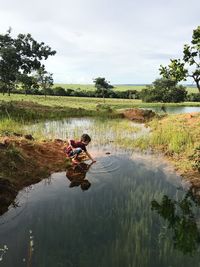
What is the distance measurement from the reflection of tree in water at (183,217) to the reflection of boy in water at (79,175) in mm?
2557

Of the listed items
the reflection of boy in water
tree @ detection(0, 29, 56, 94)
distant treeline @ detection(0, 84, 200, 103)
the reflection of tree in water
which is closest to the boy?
the reflection of boy in water

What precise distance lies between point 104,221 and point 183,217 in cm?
224

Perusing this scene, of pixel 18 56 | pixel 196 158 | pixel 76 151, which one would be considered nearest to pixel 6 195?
pixel 76 151

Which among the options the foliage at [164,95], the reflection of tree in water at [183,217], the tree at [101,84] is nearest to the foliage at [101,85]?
the tree at [101,84]

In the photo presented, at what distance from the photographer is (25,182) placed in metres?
10.9

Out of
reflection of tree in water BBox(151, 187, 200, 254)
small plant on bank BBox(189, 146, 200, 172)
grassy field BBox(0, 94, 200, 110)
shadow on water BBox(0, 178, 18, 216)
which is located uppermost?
grassy field BBox(0, 94, 200, 110)

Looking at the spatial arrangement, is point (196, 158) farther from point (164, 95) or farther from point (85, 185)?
point (164, 95)

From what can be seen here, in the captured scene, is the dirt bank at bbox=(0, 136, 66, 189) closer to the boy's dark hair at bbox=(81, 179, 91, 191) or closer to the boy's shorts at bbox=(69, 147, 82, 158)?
the boy's shorts at bbox=(69, 147, 82, 158)

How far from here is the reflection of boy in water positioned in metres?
11.3

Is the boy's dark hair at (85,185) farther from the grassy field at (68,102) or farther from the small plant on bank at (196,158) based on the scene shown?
the grassy field at (68,102)

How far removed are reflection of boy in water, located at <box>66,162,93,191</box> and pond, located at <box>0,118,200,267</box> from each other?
35 mm

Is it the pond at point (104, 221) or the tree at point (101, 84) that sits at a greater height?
the tree at point (101, 84)

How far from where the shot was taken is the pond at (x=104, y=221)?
22.0 ft

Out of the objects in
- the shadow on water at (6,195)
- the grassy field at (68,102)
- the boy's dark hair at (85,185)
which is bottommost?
the boy's dark hair at (85,185)
